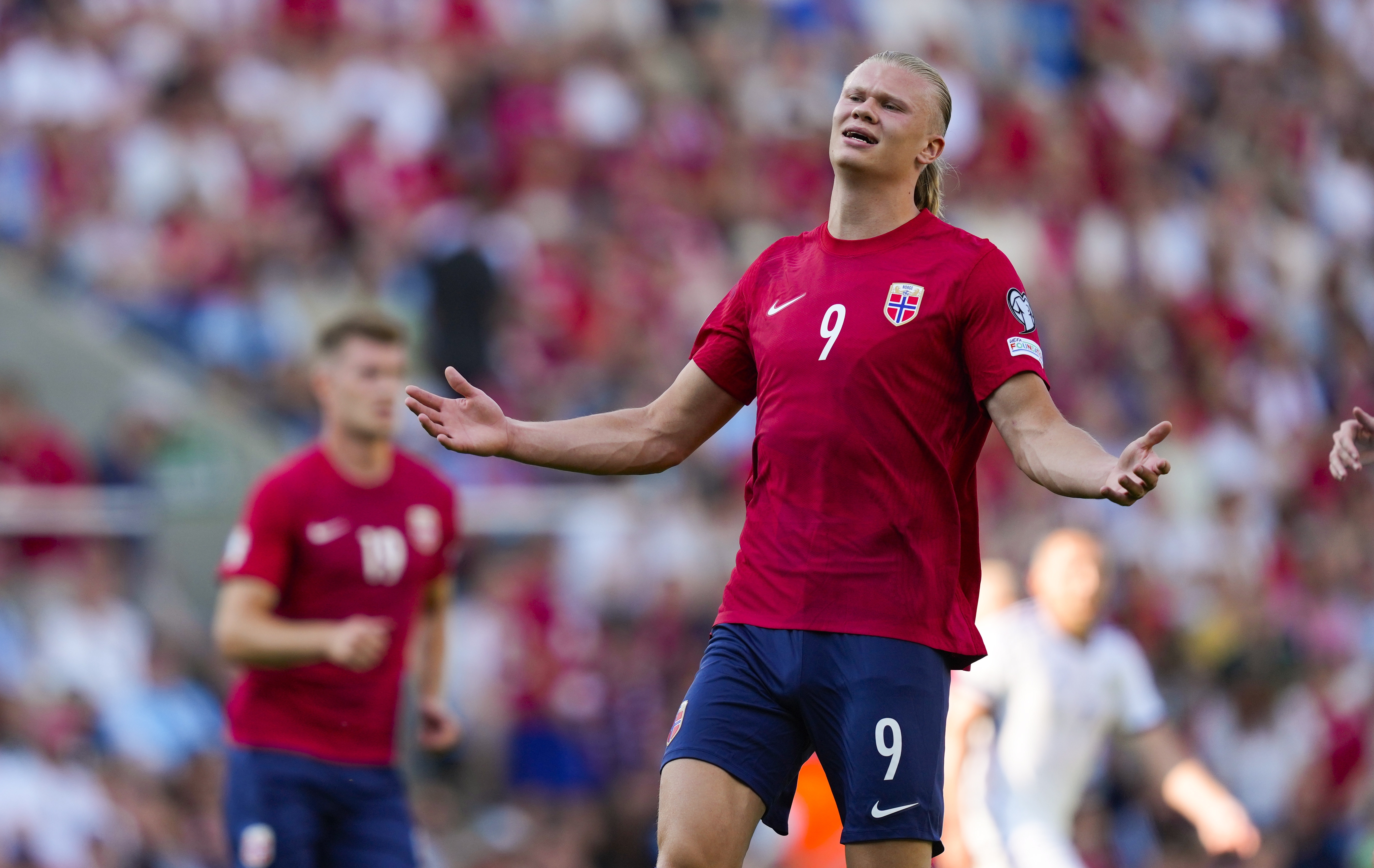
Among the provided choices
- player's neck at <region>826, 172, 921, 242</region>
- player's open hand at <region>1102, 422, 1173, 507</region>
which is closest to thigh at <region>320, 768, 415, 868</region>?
player's neck at <region>826, 172, 921, 242</region>

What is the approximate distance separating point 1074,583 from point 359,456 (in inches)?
127

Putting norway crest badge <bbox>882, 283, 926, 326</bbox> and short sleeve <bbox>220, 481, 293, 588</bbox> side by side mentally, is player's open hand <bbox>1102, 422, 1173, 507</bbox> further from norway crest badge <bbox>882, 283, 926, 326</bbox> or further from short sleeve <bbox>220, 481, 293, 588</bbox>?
short sleeve <bbox>220, 481, 293, 588</bbox>

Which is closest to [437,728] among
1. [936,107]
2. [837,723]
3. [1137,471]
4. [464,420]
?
[464,420]

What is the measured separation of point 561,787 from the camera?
11.1 metres

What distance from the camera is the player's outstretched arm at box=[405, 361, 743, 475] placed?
5102 millimetres

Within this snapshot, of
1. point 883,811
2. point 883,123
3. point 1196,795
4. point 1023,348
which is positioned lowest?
point 1196,795

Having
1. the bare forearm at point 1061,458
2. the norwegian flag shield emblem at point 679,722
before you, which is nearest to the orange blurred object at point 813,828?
the norwegian flag shield emblem at point 679,722

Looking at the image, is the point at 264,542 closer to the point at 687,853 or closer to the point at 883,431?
the point at 687,853

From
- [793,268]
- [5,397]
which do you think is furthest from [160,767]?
[793,268]

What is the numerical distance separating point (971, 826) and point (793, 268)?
12.5 feet

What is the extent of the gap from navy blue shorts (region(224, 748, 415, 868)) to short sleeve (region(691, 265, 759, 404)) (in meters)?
2.42

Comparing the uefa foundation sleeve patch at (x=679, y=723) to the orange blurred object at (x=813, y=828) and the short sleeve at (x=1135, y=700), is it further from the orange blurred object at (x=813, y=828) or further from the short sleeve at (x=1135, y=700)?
the orange blurred object at (x=813, y=828)

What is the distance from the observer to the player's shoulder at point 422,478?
7.44 m

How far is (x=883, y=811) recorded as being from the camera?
4832 millimetres
